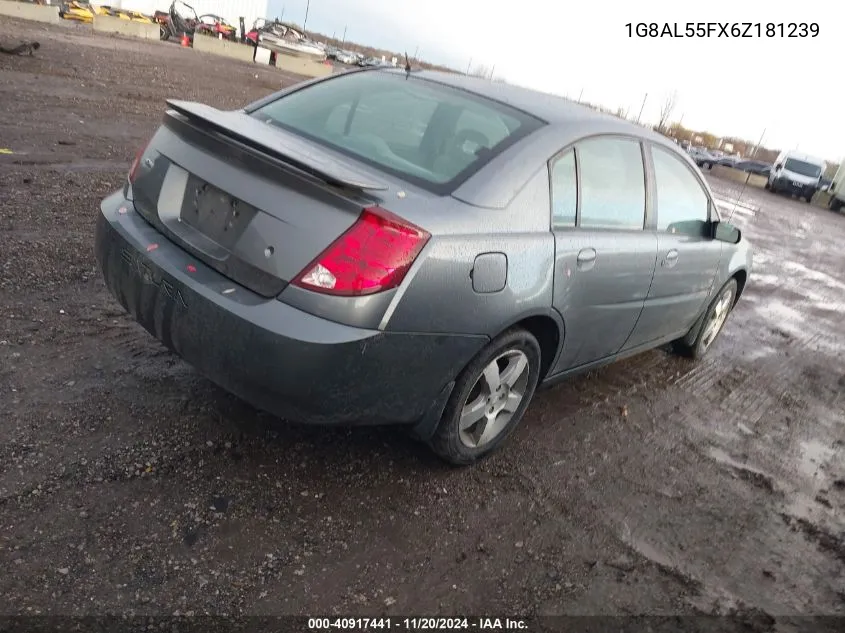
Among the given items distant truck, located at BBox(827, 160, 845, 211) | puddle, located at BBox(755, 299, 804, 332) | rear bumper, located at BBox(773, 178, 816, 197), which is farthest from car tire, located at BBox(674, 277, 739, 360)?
rear bumper, located at BBox(773, 178, 816, 197)

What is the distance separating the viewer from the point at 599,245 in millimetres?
3309

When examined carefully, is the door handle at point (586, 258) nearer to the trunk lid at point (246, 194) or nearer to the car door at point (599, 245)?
the car door at point (599, 245)

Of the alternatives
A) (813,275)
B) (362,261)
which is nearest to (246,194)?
(362,261)

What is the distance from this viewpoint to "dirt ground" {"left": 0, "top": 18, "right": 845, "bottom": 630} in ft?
7.70

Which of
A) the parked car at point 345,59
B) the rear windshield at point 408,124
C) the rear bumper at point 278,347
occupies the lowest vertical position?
the parked car at point 345,59

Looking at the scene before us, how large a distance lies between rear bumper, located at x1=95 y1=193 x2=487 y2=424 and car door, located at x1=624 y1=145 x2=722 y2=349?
1.70m

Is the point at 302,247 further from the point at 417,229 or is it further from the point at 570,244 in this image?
the point at 570,244

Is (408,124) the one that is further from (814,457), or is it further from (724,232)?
(814,457)

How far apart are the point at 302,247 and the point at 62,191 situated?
181 inches

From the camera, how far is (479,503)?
3020mm

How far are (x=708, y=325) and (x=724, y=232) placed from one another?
1028 millimetres

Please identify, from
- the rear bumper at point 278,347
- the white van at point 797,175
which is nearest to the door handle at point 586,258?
the rear bumper at point 278,347

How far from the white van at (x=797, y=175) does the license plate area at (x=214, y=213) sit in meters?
33.8

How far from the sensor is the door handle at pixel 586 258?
3.18 metres
